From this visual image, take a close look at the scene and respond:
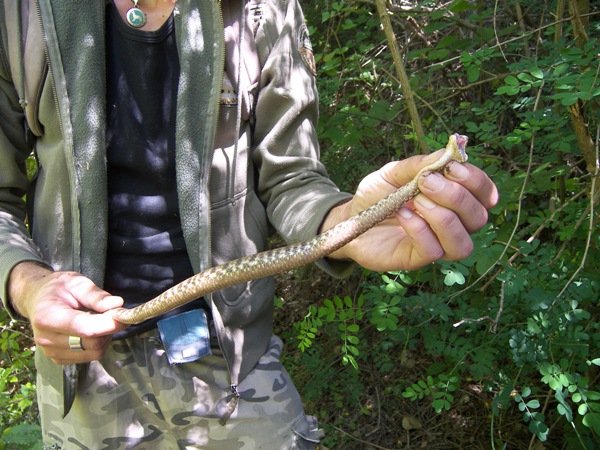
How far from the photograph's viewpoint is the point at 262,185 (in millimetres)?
2182

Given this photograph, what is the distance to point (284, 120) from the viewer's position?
2.09 meters

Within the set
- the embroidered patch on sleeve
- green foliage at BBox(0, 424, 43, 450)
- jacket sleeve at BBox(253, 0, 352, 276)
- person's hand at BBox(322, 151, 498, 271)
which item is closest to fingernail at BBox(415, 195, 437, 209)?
person's hand at BBox(322, 151, 498, 271)

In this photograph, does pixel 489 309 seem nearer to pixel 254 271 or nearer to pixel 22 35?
pixel 254 271

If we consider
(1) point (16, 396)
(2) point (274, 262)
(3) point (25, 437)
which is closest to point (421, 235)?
(2) point (274, 262)

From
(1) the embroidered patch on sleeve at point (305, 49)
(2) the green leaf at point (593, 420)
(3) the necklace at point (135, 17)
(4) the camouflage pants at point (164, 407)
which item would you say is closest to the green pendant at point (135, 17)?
(3) the necklace at point (135, 17)

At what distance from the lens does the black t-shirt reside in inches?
80.9

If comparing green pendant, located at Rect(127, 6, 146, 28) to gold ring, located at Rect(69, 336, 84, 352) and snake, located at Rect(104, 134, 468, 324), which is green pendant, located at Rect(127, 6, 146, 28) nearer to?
snake, located at Rect(104, 134, 468, 324)

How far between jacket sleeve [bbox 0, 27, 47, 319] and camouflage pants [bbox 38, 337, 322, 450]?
40cm

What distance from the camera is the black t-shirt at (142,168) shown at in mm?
2055

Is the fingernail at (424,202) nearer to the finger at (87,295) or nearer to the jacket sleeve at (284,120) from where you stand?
the jacket sleeve at (284,120)

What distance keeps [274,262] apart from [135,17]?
99cm

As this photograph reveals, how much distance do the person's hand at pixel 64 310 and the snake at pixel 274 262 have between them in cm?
5

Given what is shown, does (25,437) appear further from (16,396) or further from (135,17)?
(135,17)

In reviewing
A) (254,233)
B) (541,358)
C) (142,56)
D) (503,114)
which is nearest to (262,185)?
(254,233)
